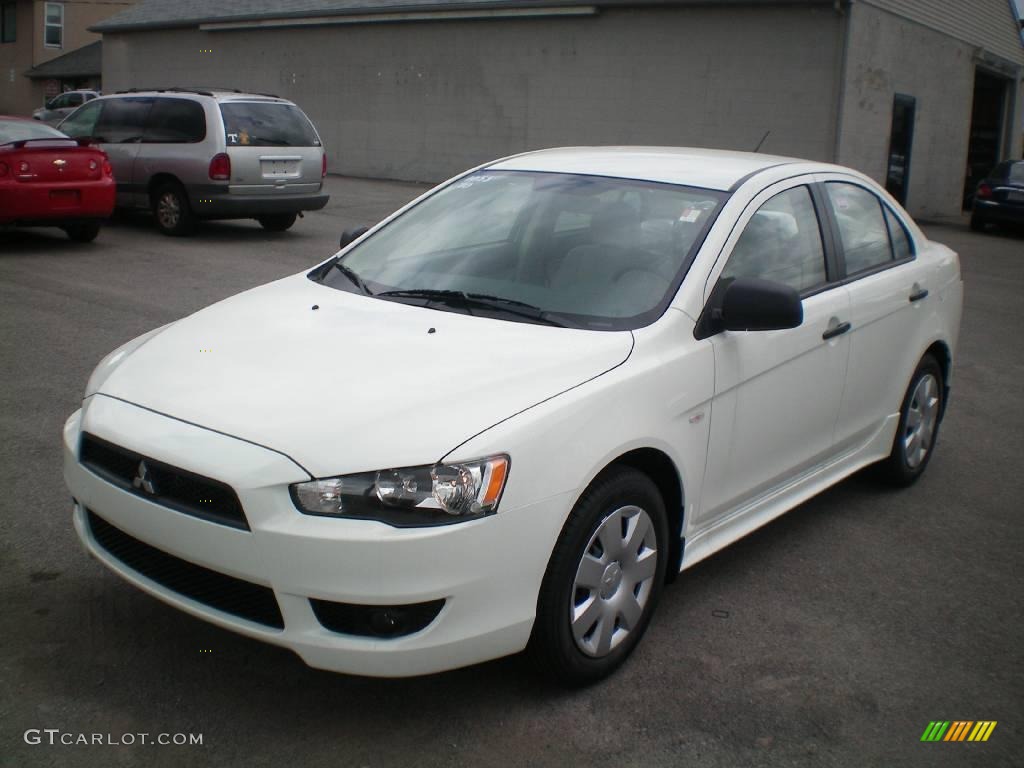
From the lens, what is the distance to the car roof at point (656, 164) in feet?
14.9

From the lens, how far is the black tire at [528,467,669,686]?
334 centimetres

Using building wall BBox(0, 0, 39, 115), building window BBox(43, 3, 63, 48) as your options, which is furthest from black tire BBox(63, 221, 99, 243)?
building window BBox(43, 3, 63, 48)

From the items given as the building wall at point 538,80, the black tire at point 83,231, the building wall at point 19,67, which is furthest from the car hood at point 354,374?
the building wall at point 19,67

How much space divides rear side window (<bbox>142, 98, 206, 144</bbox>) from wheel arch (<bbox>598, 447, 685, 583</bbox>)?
10811 mm

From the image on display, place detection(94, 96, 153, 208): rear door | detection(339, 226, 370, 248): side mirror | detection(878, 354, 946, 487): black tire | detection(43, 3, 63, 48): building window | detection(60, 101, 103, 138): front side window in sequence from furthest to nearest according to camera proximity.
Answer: detection(43, 3, 63, 48): building window → detection(60, 101, 103, 138): front side window → detection(94, 96, 153, 208): rear door → detection(878, 354, 946, 487): black tire → detection(339, 226, 370, 248): side mirror

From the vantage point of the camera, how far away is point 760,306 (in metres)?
3.89

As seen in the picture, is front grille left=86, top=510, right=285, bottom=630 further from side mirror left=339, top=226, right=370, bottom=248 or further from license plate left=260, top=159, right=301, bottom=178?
license plate left=260, top=159, right=301, bottom=178

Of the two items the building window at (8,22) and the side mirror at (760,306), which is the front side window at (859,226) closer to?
the side mirror at (760,306)

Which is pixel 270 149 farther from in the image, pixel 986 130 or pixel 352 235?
pixel 986 130

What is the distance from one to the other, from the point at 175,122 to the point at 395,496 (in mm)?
11797

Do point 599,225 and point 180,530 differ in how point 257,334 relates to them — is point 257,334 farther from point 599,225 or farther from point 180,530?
point 599,225

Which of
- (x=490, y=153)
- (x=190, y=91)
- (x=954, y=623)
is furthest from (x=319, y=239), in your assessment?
(x=954, y=623)

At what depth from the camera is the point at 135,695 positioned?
134 inches

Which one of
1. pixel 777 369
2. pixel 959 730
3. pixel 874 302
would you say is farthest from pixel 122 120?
pixel 959 730
